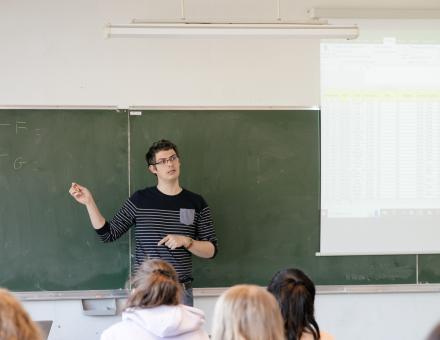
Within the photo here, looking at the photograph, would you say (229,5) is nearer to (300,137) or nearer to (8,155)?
(300,137)

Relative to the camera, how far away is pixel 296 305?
2871mm

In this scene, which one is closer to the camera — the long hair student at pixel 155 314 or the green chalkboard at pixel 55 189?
the long hair student at pixel 155 314

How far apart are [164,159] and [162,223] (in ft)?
1.45

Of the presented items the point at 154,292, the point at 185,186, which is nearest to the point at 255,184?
the point at 185,186

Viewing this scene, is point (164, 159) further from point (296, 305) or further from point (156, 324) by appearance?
point (296, 305)

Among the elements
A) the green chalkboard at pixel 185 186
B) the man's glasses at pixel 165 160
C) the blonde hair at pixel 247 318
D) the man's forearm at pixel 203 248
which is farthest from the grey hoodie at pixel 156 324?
the green chalkboard at pixel 185 186

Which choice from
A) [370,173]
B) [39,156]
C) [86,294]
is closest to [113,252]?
[86,294]

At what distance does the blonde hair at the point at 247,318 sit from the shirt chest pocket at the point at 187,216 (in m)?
2.02

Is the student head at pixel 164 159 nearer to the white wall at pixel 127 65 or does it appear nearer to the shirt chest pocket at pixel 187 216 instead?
the shirt chest pocket at pixel 187 216

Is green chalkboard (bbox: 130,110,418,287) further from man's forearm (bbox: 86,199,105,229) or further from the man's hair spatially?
man's forearm (bbox: 86,199,105,229)

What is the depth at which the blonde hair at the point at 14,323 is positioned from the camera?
2158mm

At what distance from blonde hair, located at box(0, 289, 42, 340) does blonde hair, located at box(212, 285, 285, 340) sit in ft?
2.23

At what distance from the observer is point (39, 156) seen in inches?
191

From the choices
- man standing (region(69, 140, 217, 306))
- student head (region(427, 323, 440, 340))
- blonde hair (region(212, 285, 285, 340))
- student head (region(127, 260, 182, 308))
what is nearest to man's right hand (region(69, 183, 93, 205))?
man standing (region(69, 140, 217, 306))
